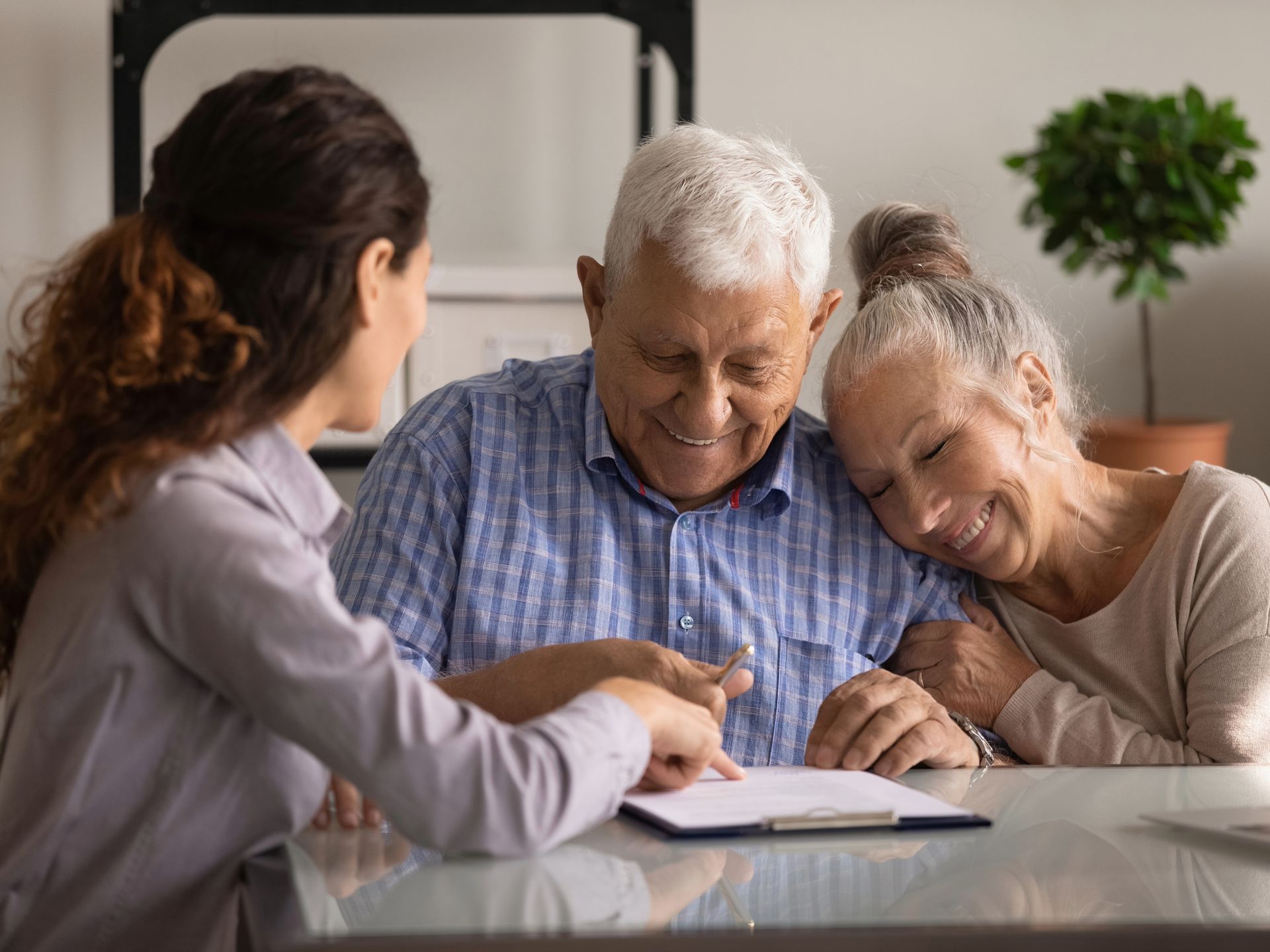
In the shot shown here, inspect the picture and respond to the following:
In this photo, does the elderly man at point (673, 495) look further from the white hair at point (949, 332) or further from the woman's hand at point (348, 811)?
the woman's hand at point (348, 811)

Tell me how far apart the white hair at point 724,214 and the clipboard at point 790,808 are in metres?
0.56

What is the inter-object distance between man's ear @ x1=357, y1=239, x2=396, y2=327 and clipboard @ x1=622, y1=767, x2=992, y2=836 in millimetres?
408

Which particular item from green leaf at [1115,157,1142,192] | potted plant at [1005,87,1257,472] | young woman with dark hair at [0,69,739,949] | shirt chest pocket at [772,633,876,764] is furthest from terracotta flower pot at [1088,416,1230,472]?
young woman with dark hair at [0,69,739,949]

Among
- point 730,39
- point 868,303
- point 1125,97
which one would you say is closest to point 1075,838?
point 868,303

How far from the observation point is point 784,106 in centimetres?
312

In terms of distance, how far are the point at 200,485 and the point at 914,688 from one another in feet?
2.49

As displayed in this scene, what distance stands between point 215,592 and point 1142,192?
2479 mm

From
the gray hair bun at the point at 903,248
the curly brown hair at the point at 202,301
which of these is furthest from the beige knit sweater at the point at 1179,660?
the curly brown hair at the point at 202,301

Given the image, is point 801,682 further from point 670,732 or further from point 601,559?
point 670,732

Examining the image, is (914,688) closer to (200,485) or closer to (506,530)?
(506,530)

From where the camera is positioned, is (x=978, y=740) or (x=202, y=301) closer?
(x=202, y=301)

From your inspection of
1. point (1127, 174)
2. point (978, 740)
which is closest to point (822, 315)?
point (978, 740)

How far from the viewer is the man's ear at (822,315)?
5.10 feet

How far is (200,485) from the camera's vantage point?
0.83 m
